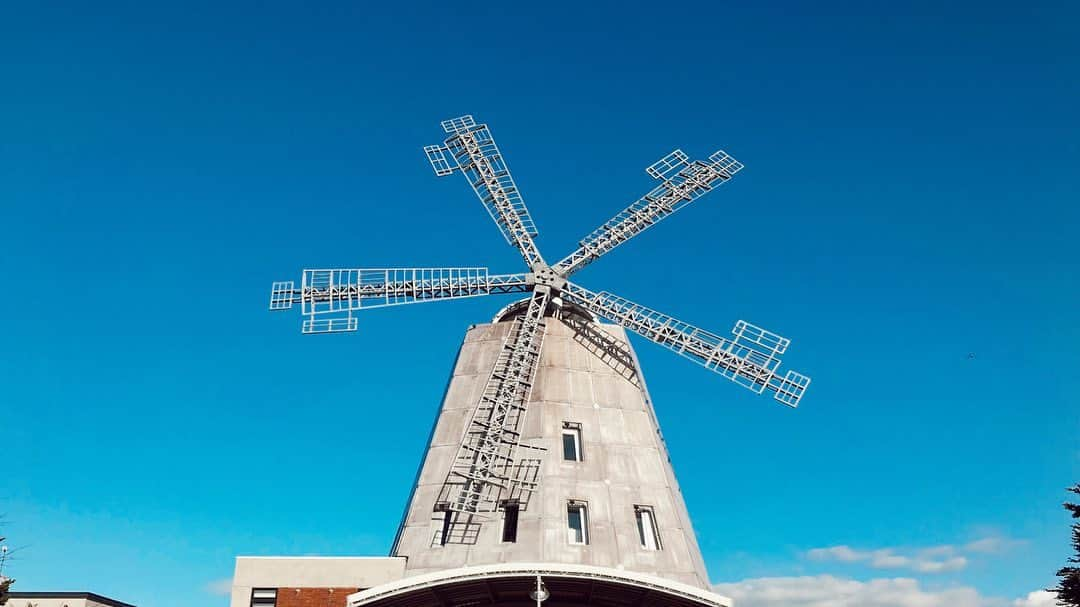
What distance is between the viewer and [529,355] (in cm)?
3022

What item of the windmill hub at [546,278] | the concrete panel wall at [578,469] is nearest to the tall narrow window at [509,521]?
the concrete panel wall at [578,469]

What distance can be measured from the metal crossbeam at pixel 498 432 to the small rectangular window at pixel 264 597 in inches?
224

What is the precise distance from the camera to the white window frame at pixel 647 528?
86.4ft

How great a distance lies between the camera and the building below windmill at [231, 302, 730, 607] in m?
23.1

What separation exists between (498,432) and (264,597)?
337 inches

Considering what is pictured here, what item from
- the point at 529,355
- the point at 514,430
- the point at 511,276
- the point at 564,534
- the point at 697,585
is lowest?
the point at 697,585

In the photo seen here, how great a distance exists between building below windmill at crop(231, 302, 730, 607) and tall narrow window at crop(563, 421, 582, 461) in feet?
0.12

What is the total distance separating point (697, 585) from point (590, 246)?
44.5ft

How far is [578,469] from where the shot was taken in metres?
27.5

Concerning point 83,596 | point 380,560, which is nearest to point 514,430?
point 380,560

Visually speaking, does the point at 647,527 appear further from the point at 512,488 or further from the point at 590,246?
the point at 590,246

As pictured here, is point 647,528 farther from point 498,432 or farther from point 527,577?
point 498,432

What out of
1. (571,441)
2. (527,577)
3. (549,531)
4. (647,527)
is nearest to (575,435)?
(571,441)

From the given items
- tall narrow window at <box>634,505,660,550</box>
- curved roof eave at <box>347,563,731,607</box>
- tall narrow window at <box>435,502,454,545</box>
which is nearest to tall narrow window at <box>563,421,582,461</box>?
tall narrow window at <box>634,505,660,550</box>
